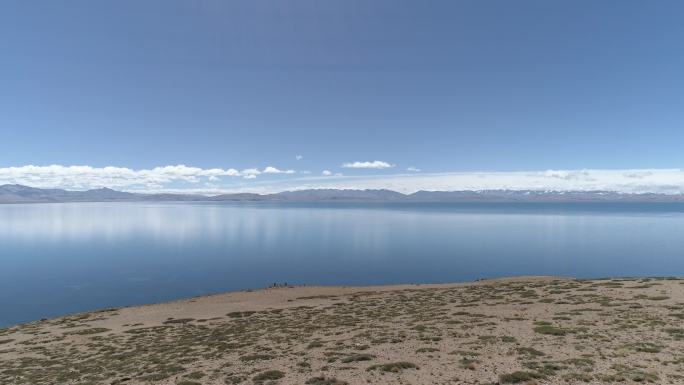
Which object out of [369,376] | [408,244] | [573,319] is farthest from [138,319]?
[408,244]

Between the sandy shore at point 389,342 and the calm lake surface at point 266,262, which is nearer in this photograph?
the sandy shore at point 389,342

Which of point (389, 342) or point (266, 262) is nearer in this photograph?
point (389, 342)

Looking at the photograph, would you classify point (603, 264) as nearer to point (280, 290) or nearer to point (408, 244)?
point (408, 244)

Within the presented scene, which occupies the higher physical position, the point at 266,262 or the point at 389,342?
the point at 389,342

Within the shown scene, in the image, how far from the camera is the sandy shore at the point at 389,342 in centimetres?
1781

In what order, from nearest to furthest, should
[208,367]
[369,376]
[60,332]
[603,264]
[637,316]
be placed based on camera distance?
1. [369,376]
2. [208,367]
3. [637,316]
4. [60,332]
5. [603,264]

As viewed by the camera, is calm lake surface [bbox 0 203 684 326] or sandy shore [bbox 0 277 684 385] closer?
sandy shore [bbox 0 277 684 385]

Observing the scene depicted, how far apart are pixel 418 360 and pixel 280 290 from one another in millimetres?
39968

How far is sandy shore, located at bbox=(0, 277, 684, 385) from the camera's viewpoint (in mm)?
17812

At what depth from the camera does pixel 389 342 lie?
77.2ft

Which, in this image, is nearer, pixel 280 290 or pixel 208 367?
pixel 208 367

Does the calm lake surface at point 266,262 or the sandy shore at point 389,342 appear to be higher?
the sandy shore at point 389,342

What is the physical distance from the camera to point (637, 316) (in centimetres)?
2534

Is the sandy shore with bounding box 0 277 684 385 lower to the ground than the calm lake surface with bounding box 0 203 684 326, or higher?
higher
